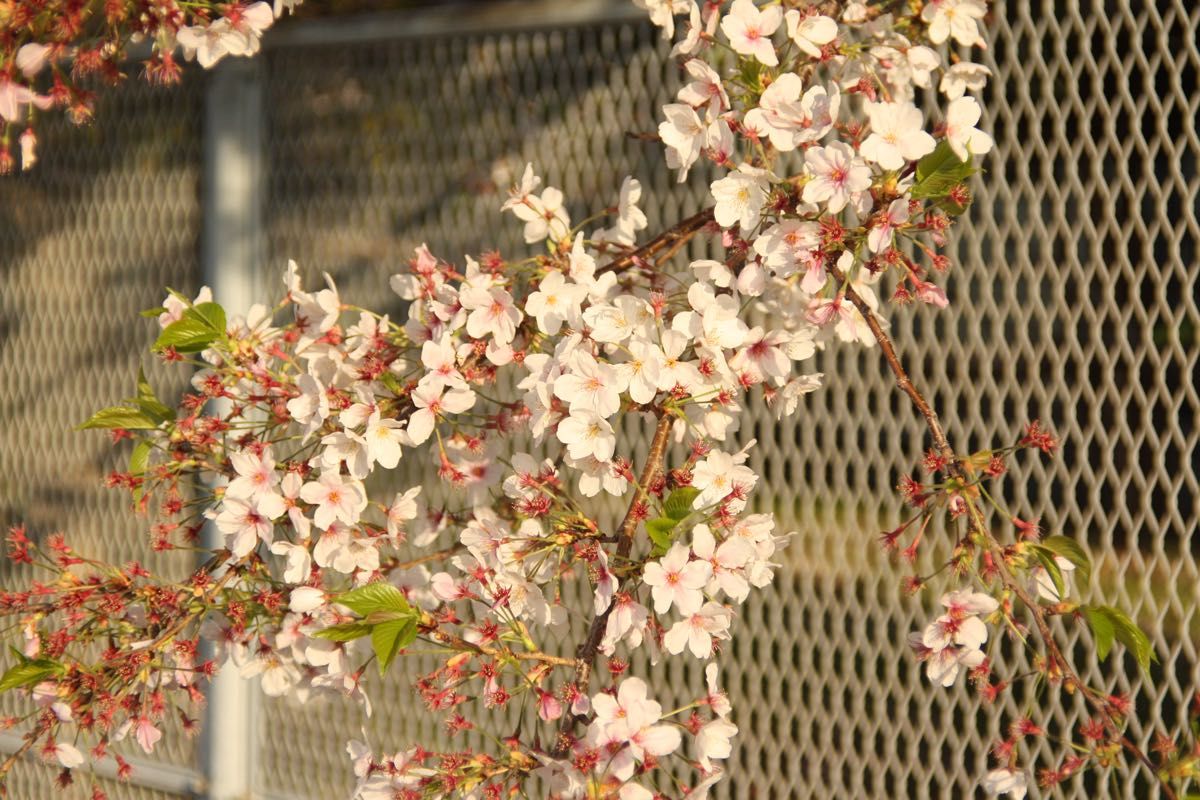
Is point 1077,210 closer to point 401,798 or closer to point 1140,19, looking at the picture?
point 1140,19

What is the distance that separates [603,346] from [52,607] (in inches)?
31.0

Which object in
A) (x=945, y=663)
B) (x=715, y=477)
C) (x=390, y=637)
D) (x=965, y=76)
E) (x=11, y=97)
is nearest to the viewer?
(x=390, y=637)

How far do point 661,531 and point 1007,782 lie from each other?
0.62 metres

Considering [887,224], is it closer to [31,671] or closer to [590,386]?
[590,386]

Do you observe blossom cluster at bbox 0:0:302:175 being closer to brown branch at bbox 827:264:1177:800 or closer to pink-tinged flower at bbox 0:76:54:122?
pink-tinged flower at bbox 0:76:54:122

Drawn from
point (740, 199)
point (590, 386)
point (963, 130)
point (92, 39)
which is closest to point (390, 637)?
point (590, 386)

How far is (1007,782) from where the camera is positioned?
5.16ft

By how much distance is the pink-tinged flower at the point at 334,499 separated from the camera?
1.50 m

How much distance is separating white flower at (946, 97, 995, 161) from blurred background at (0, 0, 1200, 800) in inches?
25.6

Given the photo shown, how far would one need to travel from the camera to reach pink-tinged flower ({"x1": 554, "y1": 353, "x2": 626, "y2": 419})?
137cm

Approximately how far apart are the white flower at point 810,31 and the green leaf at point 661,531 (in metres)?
0.64

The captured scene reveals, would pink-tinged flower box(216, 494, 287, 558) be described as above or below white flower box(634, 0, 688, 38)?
below

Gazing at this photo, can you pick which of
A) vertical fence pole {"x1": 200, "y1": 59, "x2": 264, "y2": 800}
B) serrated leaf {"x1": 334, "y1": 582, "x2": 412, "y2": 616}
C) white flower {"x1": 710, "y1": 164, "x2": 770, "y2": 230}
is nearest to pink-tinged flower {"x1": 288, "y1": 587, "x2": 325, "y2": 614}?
serrated leaf {"x1": 334, "y1": 582, "x2": 412, "y2": 616}

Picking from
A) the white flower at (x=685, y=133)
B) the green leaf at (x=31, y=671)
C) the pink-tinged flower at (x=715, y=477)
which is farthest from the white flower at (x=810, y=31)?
the green leaf at (x=31, y=671)
